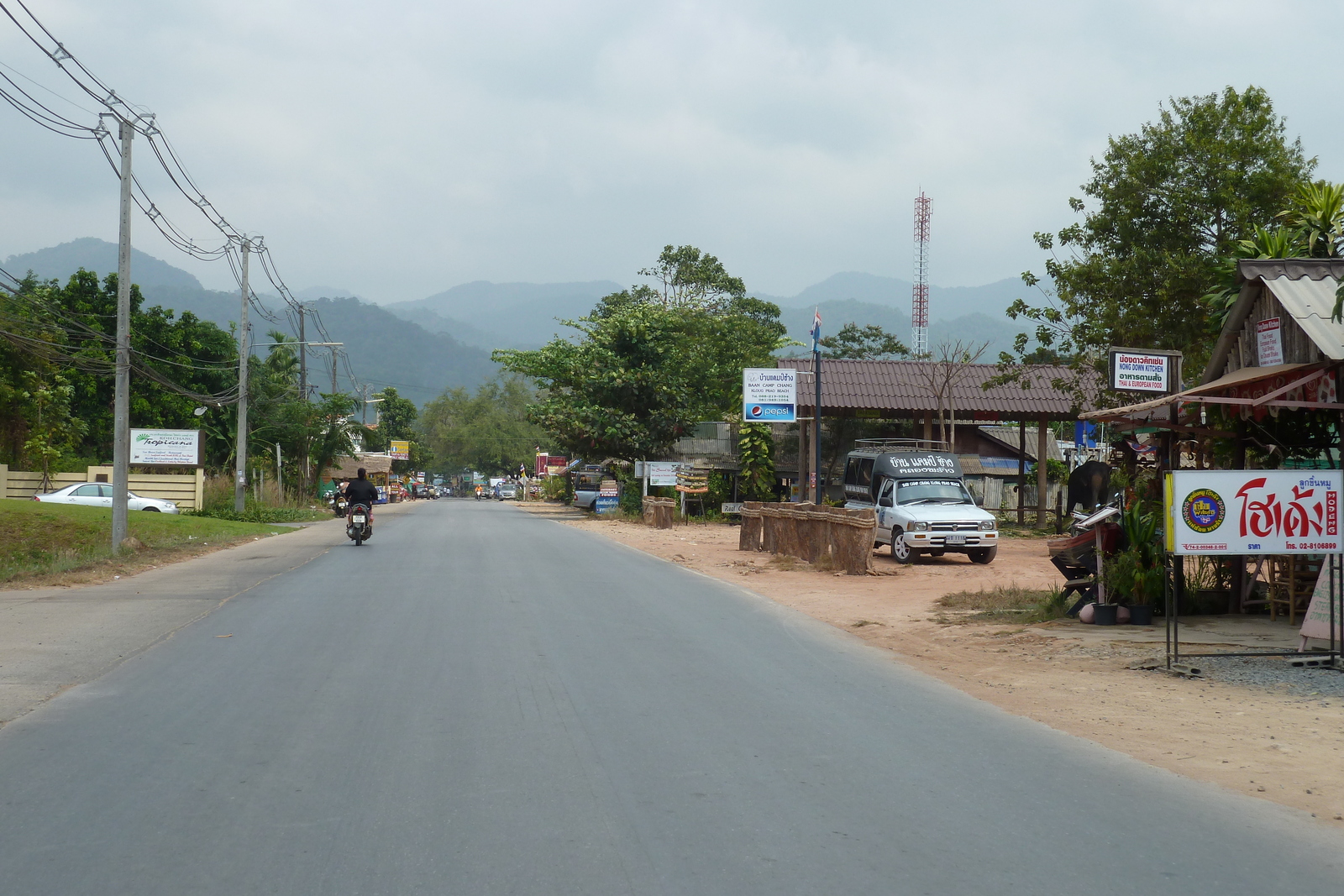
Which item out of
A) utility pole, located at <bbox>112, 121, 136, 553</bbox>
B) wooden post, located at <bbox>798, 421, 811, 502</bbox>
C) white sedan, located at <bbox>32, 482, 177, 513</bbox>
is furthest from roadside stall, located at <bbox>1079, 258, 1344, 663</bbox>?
white sedan, located at <bbox>32, 482, 177, 513</bbox>

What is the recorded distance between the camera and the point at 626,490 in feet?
163

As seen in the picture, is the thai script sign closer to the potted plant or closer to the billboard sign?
the billboard sign

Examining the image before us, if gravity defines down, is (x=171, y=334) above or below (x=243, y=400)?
above

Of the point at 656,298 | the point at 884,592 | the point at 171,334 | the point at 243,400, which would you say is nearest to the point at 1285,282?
the point at 884,592

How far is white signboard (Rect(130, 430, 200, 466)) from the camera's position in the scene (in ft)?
132

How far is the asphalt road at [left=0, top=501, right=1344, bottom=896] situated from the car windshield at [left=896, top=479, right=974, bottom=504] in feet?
45.8

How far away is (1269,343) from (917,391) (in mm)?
26766

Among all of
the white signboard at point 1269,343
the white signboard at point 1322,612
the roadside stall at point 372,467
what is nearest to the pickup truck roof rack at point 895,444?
the white signboard at point 1269,343

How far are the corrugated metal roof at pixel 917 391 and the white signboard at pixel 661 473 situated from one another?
6.86 m

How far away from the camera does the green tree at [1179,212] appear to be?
23.2m

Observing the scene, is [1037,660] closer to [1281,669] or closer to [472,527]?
[1281,669]

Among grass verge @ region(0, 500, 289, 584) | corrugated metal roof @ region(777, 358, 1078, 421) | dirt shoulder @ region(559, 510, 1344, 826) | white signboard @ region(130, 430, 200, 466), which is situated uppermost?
corrugated metal roof @ region(777, 358, 1078, 421)

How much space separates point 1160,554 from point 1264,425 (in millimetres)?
1952

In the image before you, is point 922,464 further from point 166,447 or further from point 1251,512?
point 166,447
